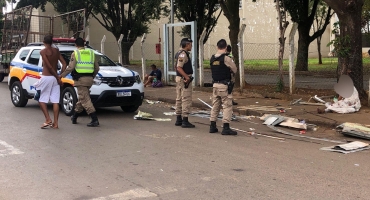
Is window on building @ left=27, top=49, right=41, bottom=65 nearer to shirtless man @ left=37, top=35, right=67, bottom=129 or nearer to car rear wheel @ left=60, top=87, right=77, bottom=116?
car rear wheel @ left=60, top=87, right=77, bottom=116

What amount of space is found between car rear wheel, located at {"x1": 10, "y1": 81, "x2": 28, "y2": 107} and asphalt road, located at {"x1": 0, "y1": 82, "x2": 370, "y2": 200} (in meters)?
3.03

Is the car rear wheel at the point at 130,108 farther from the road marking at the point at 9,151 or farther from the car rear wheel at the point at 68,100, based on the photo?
the road marking at the point at 9,151

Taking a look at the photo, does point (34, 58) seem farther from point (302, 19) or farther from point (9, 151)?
point (302, 19)

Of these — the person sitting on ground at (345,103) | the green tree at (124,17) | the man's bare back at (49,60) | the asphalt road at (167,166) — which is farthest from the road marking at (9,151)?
the green tree at (124,17)

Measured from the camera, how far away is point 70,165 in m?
6.09

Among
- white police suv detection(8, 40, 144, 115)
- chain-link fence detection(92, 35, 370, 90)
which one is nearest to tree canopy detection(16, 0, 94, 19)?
chain-link fence detection(92, 35, 370, 90)

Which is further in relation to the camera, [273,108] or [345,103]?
[273,108]

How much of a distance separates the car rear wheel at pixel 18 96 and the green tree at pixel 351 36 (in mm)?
8031

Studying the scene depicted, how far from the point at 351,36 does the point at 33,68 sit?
7.88 metres

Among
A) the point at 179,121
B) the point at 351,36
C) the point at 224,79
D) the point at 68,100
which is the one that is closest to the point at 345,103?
the point at 351,36

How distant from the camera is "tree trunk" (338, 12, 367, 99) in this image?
10.6m

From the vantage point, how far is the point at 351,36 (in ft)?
34.7

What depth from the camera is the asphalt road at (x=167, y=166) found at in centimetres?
494

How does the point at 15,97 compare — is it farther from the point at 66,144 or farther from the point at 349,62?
the point at 349,62
